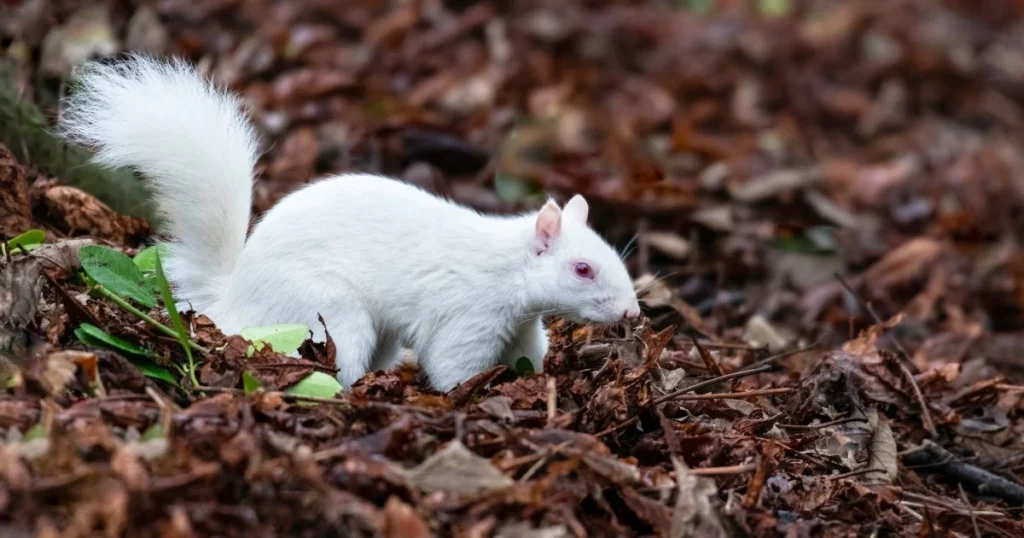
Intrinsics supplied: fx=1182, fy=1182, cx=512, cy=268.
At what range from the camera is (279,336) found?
360 cm

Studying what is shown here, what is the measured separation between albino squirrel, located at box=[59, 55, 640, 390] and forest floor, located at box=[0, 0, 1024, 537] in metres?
0.17

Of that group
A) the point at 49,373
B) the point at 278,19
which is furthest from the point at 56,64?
the point at 278,19

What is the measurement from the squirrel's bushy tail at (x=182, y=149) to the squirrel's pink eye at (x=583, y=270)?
116 centimetres

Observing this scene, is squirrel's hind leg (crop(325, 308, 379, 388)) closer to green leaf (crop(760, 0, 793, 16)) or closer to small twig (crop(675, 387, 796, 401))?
small twig (crop(675, 387, 796, 401))

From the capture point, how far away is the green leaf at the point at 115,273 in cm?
359

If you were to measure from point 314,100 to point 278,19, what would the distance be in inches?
52.4

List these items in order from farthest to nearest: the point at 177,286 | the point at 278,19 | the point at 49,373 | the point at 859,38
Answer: the point at 859,38 < the point at 278,19 < the point at 177,286 < the point at 49,373

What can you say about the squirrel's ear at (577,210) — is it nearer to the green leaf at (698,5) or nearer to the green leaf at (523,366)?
the green leaf at (523,366)

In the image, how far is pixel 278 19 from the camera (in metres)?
8.87

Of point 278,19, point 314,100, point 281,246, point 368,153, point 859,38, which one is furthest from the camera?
point 859,38

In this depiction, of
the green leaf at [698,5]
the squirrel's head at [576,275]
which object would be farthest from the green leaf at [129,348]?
the green leaf at [698,5]

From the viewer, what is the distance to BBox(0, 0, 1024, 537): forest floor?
2756 millimetres

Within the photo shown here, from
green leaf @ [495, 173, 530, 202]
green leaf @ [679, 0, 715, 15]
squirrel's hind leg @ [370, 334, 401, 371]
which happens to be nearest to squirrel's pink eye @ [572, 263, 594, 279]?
squirrel's hind leg @ [370, 334, 401, 371]

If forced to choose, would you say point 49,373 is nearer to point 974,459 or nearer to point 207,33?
point 974,459
